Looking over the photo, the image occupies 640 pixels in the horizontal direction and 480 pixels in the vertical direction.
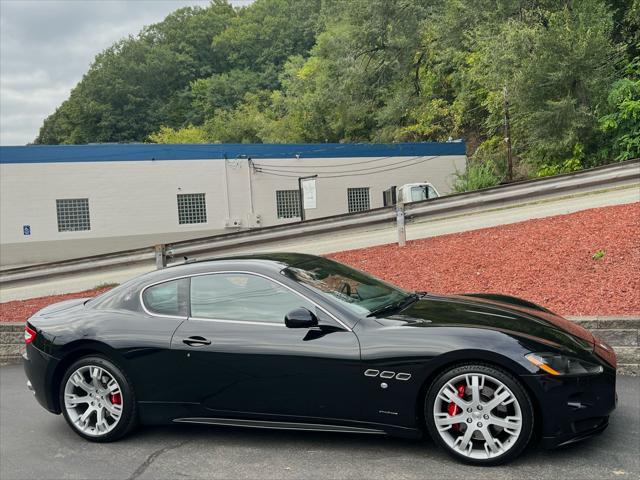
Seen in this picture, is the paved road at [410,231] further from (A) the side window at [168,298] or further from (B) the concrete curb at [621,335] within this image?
(A) the side window at [168,298]

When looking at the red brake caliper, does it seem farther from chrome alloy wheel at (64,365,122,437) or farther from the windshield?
chrome alloy wheel at (64,365,122,437)

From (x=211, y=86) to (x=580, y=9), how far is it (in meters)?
55.3

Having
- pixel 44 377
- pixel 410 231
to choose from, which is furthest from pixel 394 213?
pixel 44 377

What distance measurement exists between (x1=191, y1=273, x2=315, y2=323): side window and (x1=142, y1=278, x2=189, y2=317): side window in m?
0.08

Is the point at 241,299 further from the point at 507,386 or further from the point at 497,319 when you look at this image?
the point at 507,386

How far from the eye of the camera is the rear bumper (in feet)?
15.8

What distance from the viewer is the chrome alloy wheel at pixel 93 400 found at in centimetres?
464

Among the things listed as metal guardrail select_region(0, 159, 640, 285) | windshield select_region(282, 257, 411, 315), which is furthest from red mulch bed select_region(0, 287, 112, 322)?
windshield select_region(282, 257, 411, 315)

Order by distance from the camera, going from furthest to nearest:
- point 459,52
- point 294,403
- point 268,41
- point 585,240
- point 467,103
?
1. point 268,41
2. point 467,103
3. point 459,52
4. point 585,240
5. point 294,403

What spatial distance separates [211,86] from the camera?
70.0 m

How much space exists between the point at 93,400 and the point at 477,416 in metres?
2.94

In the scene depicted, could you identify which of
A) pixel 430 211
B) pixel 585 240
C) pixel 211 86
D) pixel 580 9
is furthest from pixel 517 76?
pixel 211 86

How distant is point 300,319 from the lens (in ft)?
13.4

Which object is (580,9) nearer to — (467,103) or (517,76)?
(517,76)
